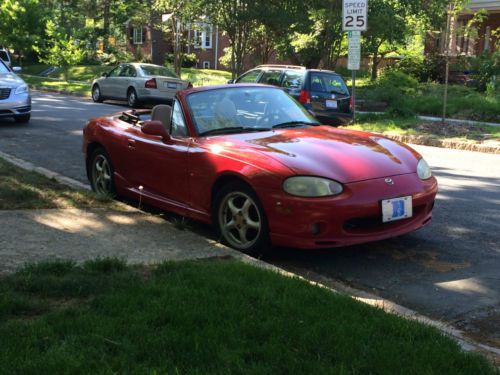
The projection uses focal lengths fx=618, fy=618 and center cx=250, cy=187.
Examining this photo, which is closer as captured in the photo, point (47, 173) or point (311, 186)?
point (311, 186)

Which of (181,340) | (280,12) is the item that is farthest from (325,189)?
(280,12)

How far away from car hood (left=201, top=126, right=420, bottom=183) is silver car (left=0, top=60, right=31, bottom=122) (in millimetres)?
9832

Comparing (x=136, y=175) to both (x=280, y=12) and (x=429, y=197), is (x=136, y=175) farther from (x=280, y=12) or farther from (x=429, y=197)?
(x=280, y=12)

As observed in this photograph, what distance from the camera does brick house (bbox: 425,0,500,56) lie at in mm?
28172

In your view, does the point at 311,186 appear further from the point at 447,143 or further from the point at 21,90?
the point at 21,90

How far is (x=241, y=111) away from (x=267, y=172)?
4.60 feet

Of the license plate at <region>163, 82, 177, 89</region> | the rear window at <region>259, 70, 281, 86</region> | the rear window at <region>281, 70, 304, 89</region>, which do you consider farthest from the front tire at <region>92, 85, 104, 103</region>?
the rear window at <region>281, 70, 304, 89</region>

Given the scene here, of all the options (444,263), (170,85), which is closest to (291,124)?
(444,263)

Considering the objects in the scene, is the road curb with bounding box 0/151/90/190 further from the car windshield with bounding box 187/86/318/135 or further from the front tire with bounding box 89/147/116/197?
the car windshield with bounding box 187/86/318/135

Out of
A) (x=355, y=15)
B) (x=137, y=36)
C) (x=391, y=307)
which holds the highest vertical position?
(x=137, y=36)

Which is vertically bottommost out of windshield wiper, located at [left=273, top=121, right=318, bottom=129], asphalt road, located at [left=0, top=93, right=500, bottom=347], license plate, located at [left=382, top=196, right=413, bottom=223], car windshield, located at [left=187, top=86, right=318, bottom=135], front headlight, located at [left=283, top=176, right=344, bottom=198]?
asphalt road, located at [left=0, top=93, right=500, bottom=347]

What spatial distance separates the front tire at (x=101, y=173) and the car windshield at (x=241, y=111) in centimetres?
156

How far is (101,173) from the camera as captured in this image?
24.2ft

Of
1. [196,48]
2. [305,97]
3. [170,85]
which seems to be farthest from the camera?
[196,48]
